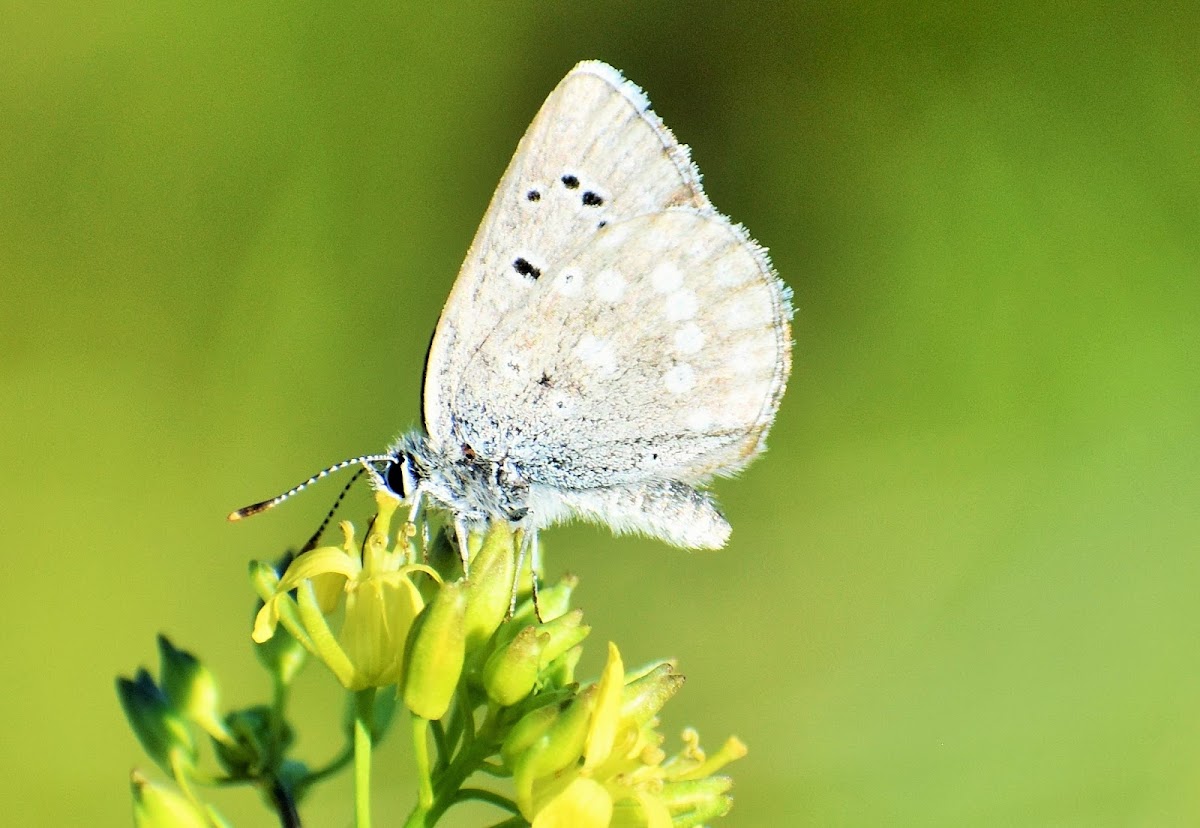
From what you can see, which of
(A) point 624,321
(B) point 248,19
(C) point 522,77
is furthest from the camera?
(C) point 522,77

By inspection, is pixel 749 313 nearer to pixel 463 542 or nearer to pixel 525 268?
pixel 525 268

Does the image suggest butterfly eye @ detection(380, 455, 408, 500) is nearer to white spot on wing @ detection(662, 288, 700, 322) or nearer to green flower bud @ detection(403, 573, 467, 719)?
green flower bud @ detection(403, 573, 467, 719)

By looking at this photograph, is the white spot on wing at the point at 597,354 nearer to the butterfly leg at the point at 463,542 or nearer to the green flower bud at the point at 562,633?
the butterfly leg at the point at 463,542

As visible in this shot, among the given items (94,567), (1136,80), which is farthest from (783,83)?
(94,567)

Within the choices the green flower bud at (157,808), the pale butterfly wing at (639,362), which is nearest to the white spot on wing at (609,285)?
the pale butterfly wing at (639,362)

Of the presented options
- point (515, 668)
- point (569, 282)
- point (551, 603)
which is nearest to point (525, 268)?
point (569, 282)

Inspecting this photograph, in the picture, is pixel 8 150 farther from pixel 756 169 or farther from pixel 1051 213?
pixel 1051 213
